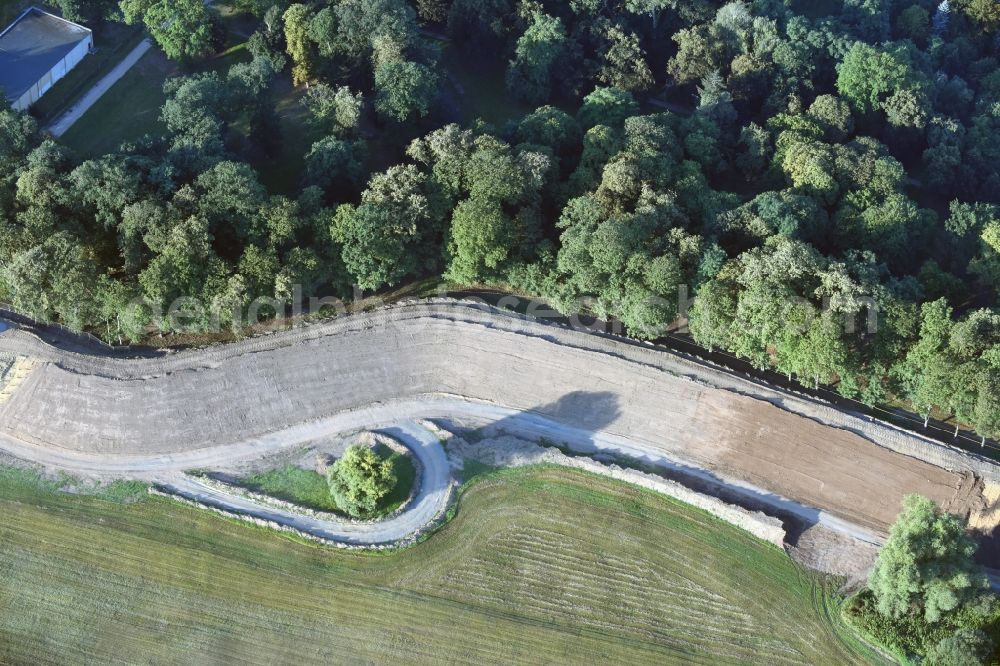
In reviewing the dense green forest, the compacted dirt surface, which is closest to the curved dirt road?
the compacted dirt surface

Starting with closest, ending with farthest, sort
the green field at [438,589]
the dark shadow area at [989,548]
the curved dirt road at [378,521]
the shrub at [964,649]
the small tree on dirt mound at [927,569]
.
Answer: the shrub at [964,649]
the small tree on dirt mound at [927,569]
the green field at [438,589]
the dark shadow area at [989,548]
the curved dirt road at [378,521]

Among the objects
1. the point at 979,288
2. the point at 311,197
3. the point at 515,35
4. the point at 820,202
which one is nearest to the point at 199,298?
the point at 311,197

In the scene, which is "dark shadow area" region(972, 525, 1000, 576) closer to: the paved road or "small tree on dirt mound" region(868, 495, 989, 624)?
"small tree on dirt mound" region(868, 495, 989, 624)

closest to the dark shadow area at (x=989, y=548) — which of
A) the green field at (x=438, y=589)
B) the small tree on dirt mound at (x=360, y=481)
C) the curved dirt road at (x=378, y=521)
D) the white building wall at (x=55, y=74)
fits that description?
the green field at (x=438, y=589)

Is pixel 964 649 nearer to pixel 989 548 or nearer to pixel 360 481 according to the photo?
pixel 989 548

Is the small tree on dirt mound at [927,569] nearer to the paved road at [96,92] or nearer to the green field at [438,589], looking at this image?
the green field at [438,589]

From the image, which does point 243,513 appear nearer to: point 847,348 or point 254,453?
point 254,453

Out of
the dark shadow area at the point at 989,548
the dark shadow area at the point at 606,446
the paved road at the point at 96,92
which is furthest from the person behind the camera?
the paved road at the point at 96,92
